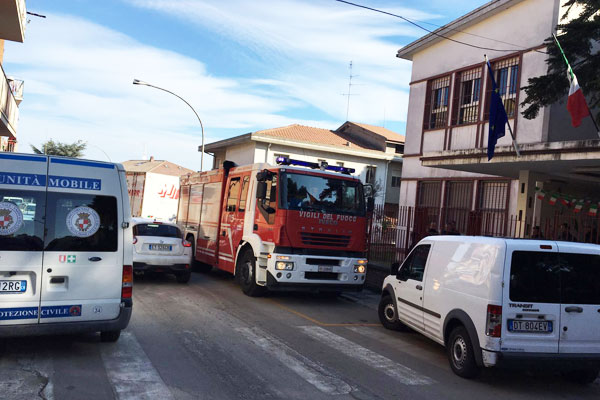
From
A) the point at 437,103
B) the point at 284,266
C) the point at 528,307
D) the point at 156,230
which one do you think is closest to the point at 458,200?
the point at 437,103

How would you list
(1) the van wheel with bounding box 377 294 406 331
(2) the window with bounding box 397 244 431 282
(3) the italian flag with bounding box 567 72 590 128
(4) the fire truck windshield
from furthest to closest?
(4) the fire truck windshield → (3) the italian flag with bounding box 567 72 590 128 → (1) the van wheel with bounding box 377 294 406 331 → (2) the window with bounding box 397 244 431 282

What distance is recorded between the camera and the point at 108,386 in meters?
5.41

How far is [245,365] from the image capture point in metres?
6.42

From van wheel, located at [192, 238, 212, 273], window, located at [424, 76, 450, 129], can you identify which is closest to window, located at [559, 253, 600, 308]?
van wheel, located at [192, 238, 212, 273]

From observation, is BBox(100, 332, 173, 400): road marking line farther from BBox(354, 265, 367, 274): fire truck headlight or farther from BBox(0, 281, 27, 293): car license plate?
BBox(354, 265, 367, 274): fire truck headlight

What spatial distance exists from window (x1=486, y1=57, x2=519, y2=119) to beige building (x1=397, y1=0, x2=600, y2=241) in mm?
30

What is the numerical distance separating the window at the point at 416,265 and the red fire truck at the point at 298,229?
279cm

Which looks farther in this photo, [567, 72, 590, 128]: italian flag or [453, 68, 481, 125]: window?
[453, 68, 481, 125]: window

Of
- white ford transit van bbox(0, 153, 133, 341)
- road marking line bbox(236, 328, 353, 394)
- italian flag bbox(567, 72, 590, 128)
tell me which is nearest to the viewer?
road marking line bbox(236, 328, 353, 394)

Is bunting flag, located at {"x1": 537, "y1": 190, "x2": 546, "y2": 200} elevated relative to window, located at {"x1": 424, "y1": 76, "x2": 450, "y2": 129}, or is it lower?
lower

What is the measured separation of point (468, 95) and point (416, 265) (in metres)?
10.8

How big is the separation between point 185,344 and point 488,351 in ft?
12.6

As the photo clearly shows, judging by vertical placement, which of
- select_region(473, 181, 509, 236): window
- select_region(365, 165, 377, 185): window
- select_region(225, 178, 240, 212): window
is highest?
select_region(365, 165, 377, 185): window

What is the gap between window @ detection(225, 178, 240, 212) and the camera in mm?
13086
